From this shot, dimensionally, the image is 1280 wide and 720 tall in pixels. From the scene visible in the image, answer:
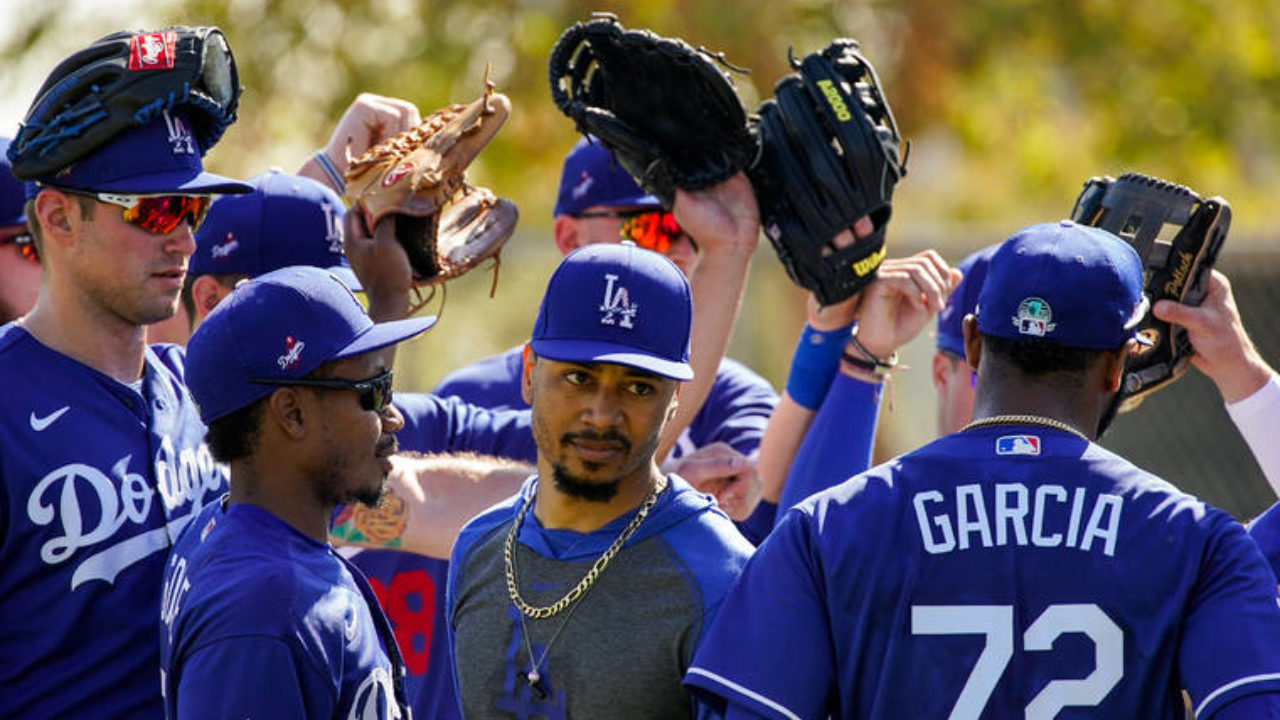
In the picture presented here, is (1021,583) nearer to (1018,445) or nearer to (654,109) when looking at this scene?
(1018,445)

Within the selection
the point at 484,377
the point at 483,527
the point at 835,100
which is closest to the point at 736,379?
the point at 484,377

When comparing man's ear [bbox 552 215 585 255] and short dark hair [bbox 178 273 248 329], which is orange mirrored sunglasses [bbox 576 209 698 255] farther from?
short dark hair [bbox 178 273 248 329]

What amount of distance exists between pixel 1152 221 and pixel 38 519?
9.27ft

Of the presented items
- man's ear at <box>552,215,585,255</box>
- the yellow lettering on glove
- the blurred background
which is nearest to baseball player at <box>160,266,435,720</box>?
the yellow lettering on glove

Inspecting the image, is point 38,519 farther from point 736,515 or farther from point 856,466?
point 856,466

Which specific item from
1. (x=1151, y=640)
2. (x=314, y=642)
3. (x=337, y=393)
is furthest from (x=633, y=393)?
(x=1151, y=640)

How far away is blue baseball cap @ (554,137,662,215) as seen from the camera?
5.74 meters

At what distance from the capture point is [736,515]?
469 centimetres

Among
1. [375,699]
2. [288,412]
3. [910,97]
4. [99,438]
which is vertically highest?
[910,97]

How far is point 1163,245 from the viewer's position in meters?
4.32

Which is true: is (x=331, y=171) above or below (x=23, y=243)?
above

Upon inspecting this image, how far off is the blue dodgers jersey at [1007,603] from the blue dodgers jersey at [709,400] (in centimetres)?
202

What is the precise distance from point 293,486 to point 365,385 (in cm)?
27

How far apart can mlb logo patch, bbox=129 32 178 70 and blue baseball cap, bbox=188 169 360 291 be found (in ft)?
2.13
